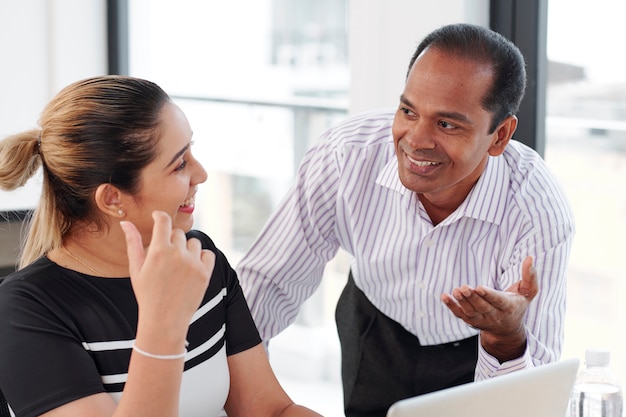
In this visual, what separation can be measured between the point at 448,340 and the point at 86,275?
2.69 ft

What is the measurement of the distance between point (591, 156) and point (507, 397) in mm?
1788

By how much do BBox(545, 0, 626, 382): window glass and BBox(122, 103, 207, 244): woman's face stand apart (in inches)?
55.6

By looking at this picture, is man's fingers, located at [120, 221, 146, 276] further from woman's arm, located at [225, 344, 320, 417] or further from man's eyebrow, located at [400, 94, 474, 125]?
man's eyebrow, located at [400, 94, 474, 125]

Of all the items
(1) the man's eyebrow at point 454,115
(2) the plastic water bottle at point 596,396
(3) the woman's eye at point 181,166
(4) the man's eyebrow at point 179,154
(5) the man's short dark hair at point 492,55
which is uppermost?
(5) the man's short dark hair at point 492,55

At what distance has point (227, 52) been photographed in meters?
4.25

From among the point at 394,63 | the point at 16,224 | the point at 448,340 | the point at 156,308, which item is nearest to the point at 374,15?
the point at 394,63

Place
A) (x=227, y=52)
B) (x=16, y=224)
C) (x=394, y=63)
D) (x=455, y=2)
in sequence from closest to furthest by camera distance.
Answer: (x=16, y=224), (x=455, y=2), (x=394, y=63), (x=227, y=52)

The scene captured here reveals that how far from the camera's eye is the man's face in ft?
5.82

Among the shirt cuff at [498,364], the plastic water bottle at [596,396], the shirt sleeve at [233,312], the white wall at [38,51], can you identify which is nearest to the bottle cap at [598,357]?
the plastic water bottle at [596,396]

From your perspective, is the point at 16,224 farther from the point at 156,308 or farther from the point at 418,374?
the point at 418,374

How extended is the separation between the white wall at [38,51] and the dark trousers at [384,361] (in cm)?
219

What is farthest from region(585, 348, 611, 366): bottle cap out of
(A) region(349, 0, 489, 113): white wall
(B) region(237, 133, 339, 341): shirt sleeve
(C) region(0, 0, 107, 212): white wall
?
(C) region(0, 0, 107, 212): white wall

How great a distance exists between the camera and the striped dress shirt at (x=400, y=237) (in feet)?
6.10

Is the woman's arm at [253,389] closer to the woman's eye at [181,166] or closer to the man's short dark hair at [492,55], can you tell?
the woman's eye at [181,166]
